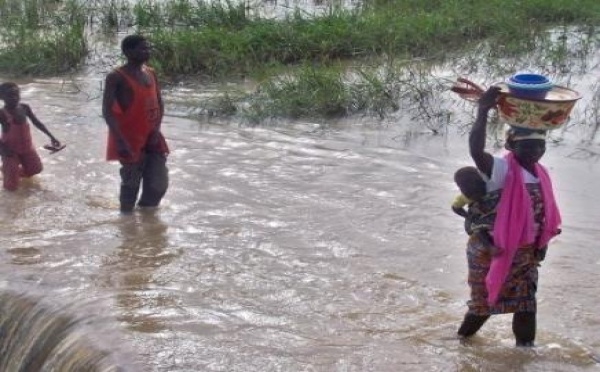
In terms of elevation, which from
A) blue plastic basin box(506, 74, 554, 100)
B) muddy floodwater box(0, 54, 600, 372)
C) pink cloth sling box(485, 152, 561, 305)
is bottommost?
muddy floodwater box(0, 54, 600, 372)

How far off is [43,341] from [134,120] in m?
1.82

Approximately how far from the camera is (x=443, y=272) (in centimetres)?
598

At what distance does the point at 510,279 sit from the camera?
436 centimetres

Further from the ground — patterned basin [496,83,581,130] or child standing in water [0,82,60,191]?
patterned basin [496,83,581,130]

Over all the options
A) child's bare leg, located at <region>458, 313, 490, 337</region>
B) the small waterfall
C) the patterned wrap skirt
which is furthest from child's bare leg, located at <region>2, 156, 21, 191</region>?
the patterned wrap skirt

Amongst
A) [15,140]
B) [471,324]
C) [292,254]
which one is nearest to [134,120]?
[292,254]

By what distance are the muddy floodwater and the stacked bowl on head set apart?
1.13 metres

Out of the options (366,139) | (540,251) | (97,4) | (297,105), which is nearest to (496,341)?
(540,251)

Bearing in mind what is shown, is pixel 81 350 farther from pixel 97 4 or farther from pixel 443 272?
pixel 97 4

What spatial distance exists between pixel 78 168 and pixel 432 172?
2739 mm

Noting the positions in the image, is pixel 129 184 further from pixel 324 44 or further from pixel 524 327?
pixel 324 44

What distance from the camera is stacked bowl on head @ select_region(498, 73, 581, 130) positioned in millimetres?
4145

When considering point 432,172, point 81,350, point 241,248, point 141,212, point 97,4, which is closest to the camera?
point 81,350

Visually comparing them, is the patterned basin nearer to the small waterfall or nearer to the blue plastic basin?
the blue plastic basin
